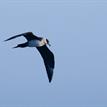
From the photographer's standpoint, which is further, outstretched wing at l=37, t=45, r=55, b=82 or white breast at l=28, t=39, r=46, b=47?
outstretched wing at l=37, t=45, r=55, b=82

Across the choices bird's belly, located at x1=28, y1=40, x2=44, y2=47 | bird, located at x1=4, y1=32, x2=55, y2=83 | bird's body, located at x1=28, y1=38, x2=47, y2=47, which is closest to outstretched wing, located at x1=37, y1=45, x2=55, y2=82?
bird, located at x1=4, y1=32, x2=55, y2=83

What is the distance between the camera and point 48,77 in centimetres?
1933

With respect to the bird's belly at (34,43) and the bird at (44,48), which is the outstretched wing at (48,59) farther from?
the bird's belly at (34,43)

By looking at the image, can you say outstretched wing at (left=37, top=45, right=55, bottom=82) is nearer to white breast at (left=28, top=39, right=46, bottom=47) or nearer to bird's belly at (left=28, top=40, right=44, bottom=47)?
white breast at (left=28, top=39, right=46, bottom=47)

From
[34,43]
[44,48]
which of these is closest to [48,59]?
[44,48]

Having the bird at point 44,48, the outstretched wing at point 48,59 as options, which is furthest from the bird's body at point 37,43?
the outstretched wing at point 48,59

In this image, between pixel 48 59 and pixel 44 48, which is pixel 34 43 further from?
pixel 48 59

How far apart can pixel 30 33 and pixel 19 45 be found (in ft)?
2.36

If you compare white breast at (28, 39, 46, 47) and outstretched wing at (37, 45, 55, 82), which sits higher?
white breast at (28, 39, 46, 47)

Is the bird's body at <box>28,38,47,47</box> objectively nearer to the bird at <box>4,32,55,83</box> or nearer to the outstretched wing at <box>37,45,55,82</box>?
the bird at <box>4,32,55,83</box>

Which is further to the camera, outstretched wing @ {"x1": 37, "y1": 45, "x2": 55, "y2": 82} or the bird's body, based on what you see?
outstretched wing @ {"x1": 37, "y1": 45, "x2": 55, "y2": 82}

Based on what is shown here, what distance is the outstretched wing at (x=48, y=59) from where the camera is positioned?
19.7 metres

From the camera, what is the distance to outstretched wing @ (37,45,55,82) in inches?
774

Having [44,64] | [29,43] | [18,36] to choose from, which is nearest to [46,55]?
[44,64]
